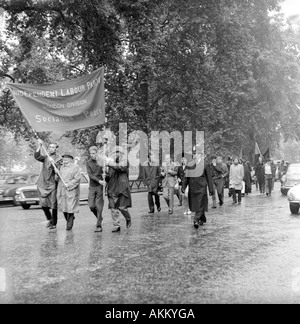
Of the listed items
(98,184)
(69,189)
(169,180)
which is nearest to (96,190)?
(98,184)

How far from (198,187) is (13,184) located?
12248mm

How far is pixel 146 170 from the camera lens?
49.5 ft

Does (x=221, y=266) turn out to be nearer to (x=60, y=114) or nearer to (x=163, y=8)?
(x=60, y=114)

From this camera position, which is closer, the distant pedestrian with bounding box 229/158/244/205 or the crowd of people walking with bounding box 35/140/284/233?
the crowd of people walking with bounding box 35/140/284/233

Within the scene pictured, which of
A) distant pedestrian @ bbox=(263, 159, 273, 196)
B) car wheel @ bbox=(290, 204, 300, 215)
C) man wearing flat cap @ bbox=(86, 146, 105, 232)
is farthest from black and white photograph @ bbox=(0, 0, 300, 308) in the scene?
distant pedestrian @ bbox=(263, 159, 273, 196)

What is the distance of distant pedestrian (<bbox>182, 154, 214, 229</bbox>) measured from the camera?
420 inches

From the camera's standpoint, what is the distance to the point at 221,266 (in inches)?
251

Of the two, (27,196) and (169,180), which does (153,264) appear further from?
(27,196)

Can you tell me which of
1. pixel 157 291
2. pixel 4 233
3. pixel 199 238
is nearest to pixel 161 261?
pixel 157 291

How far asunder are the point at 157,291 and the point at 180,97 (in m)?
22.4

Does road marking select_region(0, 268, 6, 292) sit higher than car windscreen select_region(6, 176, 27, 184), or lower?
lower

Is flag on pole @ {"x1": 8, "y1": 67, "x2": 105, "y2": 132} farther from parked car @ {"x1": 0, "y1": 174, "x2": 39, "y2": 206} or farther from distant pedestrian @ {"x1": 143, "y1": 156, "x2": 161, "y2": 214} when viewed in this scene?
parked car @ {"x1": 0, "y1": 174, "x2": 39, "y2": 206}

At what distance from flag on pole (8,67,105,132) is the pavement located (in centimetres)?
248
